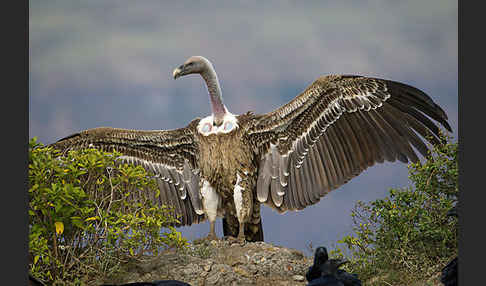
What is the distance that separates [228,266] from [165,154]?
196cm

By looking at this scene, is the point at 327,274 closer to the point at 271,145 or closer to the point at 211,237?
the point at 211,237

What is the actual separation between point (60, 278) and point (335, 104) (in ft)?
11.4

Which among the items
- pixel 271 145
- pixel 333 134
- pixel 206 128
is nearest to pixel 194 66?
pixel 206 128

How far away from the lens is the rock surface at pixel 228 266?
5875 millimetres

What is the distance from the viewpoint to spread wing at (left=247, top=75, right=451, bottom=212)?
695 cm

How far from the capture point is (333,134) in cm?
720

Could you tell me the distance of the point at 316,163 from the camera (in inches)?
286

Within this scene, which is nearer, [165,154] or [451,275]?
[451,275]

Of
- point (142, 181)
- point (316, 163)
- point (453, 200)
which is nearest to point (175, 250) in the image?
point (142, 181)

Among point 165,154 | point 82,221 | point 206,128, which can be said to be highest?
point 206,128

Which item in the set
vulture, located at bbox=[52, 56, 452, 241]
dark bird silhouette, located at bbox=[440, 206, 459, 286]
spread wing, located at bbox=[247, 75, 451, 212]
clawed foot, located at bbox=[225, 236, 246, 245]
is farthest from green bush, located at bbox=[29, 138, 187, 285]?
dark bird silhouette, located at bbox=[440, 206, 459, 286]

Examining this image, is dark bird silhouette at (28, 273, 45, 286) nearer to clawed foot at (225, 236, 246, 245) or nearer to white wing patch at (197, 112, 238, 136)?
clawed foot at (225, 236, 246, 245)
